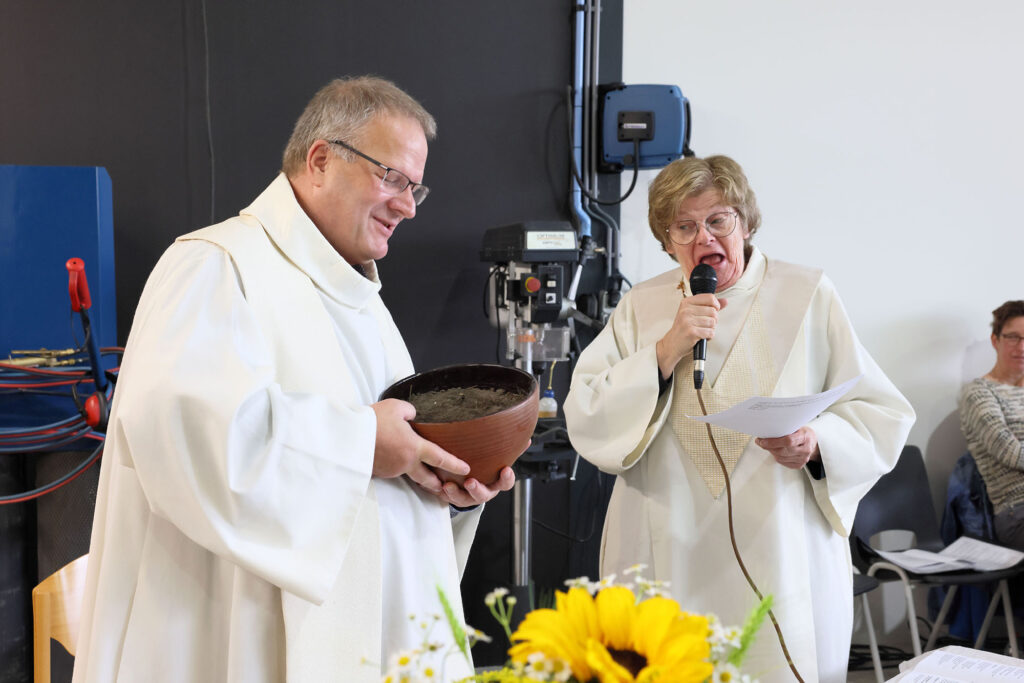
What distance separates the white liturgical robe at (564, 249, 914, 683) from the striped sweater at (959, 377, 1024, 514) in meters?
1.81

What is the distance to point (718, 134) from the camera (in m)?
3.39

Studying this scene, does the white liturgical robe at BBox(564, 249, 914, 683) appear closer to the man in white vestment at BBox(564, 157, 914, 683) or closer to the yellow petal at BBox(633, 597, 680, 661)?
the man in white vestment at BBox(564, 157, 914, 683)

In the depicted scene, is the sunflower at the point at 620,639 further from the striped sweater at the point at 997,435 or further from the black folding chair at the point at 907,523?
the striped sweater at the point at 997,435

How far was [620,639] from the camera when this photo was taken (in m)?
0.60

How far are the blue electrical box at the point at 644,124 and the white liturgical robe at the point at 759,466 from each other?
1.28 meters

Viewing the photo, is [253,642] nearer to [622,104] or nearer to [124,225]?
[124,225]

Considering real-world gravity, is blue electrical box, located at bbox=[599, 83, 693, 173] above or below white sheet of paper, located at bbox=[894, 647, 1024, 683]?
above

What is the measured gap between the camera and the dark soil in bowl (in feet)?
4.21

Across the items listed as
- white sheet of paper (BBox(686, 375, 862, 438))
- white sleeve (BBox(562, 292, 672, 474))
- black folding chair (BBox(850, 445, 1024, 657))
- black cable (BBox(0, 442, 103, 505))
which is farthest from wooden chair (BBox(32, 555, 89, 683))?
black folding chair (BBox(850, 445, 1024, 657))

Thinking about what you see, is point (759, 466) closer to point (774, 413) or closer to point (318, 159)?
point (774, 413)

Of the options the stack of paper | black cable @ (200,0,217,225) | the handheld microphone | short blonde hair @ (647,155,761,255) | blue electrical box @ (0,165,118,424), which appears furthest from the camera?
the stack of paper

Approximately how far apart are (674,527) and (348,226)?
38.6 inches

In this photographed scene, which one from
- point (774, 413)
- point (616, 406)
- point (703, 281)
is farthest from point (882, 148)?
point (774, 413)

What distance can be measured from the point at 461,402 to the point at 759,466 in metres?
0.78
